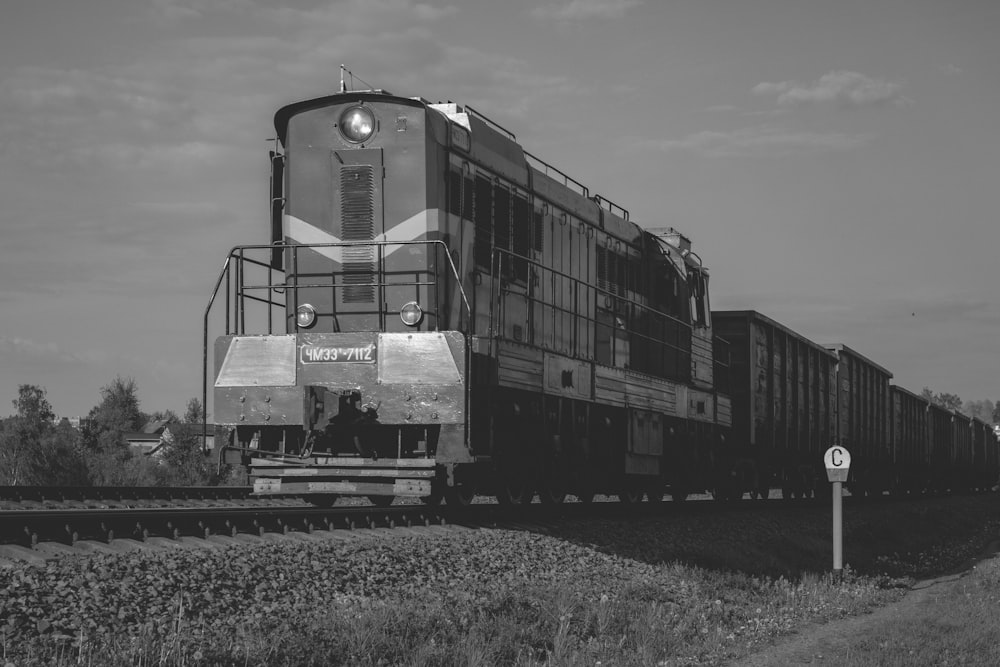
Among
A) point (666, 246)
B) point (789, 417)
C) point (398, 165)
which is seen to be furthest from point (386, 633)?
point (789, 417)

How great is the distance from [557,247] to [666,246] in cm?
385

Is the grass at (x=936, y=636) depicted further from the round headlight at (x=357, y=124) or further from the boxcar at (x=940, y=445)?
the boxcar at (x=940, y=445)

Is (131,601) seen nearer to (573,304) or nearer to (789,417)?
(573,304)

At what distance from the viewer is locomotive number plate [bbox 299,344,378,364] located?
11211 mm

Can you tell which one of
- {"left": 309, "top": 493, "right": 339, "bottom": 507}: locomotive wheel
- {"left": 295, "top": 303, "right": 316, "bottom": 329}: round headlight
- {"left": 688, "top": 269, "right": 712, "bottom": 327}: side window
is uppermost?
{"left": 688, "top": 269, "right": 712, "bottom": 327}: side window

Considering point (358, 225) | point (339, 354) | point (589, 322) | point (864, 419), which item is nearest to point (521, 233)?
point (589, 322)

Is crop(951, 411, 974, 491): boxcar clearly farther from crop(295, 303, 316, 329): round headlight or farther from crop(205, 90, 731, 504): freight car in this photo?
crop(295, 303, 316, 329): round headlight

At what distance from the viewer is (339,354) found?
1125cm

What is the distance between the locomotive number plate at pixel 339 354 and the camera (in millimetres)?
11211

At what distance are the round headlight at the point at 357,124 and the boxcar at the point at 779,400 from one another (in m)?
11.0

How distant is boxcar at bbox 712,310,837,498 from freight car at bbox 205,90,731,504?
634 cm

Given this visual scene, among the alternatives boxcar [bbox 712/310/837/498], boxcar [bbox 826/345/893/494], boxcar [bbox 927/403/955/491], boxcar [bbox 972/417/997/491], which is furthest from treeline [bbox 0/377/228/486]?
boxcar [bbox 972/417/997/491]

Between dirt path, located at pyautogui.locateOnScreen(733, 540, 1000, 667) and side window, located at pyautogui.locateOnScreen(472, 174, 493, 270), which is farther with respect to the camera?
side window, located at pyautogui.locateOnScreen(472, 174, 493, 270)

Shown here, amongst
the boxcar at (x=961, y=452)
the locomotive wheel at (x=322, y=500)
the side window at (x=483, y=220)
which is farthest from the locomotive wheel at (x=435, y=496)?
the boxcar at (x=961, y=452)
